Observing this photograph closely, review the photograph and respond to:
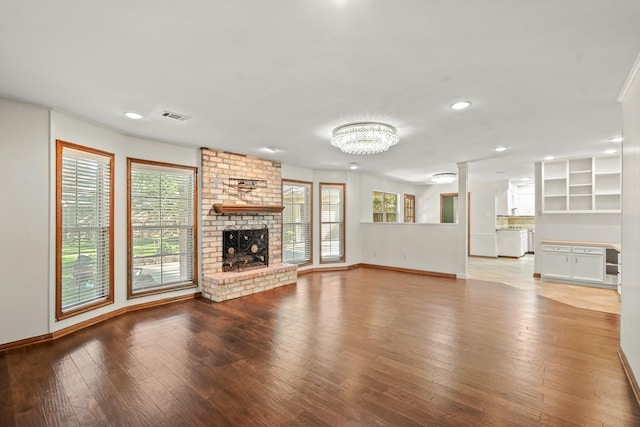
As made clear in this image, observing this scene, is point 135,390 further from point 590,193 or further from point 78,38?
point 590,193

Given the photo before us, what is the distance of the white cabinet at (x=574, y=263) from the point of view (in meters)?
5.52

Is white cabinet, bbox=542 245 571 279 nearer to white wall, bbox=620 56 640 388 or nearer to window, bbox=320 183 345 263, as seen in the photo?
white wall, bbox=620 56 640 388

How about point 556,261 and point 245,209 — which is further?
point 556,261

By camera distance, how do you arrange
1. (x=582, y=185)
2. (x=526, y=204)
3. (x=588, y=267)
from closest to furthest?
(x=588, y=267) < (x=582, y=185) < (x=526, y=204)

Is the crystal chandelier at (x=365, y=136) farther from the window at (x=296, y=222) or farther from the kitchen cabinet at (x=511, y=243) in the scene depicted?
the kitchen cabinet at (x=511, y=243)

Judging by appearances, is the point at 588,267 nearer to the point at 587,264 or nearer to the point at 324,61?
the point at 587,264

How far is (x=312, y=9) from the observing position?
5.58 feet

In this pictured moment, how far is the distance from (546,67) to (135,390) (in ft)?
13.3

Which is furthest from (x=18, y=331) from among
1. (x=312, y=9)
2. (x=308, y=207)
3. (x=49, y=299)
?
(x=308, y=207)

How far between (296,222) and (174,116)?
392 centimetres

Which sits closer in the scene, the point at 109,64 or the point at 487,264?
the point at 109,64

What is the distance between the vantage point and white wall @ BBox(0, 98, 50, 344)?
3.03 metres

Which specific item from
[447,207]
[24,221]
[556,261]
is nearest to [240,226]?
[24,221]

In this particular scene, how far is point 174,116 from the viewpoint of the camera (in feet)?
11.6
